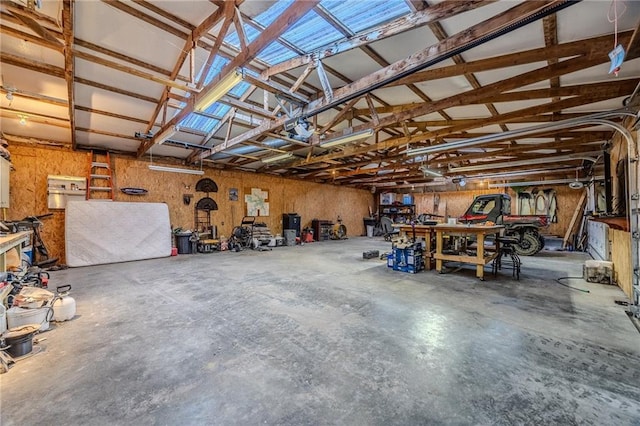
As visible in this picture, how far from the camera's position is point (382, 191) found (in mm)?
16141

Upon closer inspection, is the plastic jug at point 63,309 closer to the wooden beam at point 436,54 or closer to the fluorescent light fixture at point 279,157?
the wooden beam at point 436,54

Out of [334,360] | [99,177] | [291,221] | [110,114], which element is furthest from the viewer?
[291,221]

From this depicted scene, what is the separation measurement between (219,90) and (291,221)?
778cm

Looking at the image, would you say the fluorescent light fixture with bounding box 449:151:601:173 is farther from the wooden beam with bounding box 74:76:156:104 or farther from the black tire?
the wooden beam with bounding box 74:76:156:104

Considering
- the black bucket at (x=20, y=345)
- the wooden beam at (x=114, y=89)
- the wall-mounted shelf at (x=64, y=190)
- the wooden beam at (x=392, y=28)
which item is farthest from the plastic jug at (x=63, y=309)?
the wall-mounted shelf at (x=64, y=190)

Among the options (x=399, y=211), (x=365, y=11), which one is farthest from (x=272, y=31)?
(x=399, y=211)

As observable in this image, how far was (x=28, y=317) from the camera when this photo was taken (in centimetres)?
258

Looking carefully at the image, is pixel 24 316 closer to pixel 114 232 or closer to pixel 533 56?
pixel 114 232

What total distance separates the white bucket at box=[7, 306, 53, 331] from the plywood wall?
5052 mm

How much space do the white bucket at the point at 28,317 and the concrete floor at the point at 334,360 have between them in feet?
0.49

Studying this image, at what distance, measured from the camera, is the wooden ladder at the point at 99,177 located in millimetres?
6777

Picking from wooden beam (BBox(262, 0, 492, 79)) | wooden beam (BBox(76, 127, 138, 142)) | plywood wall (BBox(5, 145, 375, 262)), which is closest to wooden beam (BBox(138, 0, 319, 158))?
wooden beam (BBox(262, 0, 492, 79))

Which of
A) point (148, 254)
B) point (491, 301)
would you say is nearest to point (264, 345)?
point (491, 301)

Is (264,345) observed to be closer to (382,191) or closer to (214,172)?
(214,172)
